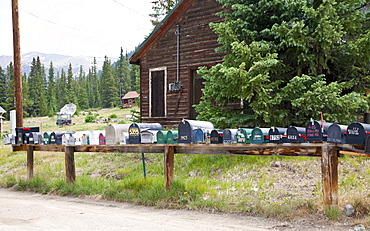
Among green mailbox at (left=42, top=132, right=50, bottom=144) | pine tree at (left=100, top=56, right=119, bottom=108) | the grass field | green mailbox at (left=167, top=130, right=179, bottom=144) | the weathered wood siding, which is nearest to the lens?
the grass field

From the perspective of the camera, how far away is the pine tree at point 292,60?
10039mm

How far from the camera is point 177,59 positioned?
1571 cm

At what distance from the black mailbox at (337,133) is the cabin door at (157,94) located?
11.0 m

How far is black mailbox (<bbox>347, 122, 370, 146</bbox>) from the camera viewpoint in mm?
5527

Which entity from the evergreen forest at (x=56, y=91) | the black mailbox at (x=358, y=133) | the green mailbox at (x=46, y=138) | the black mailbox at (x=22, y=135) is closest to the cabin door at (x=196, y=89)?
the green mailbox at (x=46, y=138)

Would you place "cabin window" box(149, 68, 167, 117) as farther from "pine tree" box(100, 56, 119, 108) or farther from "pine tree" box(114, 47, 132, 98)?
"pine tree" box(114, 47, 132, 98)

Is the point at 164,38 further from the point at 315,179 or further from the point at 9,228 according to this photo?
the point at 9,228

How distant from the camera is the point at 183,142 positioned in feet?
25.6

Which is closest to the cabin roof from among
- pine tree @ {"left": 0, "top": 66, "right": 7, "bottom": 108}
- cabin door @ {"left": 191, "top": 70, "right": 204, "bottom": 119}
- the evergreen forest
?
cabin door @ {"left": 191, "top": 70, "right": 204, "bottom": 119}

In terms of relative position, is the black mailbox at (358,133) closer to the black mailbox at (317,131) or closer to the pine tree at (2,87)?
the black mailbox at (317,131)

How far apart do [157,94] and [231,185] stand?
8.48 metres

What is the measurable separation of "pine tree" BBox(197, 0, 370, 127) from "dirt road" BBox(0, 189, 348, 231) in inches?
174

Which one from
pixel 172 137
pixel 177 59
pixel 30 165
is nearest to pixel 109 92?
pixel 177 59

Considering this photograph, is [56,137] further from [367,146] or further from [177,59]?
[367,146]
